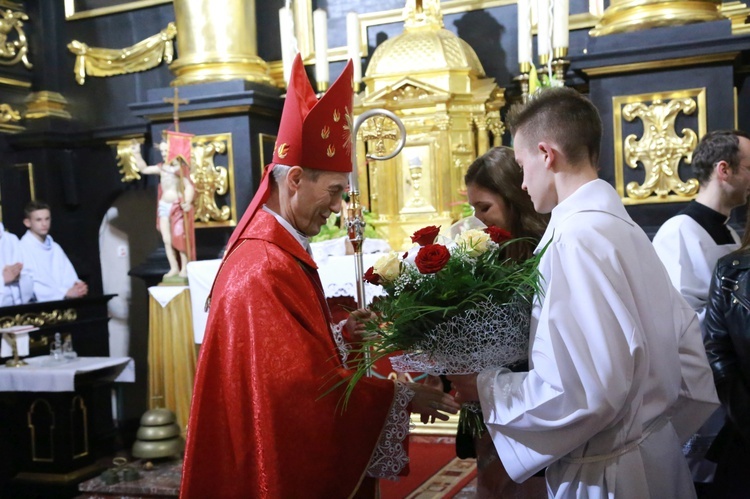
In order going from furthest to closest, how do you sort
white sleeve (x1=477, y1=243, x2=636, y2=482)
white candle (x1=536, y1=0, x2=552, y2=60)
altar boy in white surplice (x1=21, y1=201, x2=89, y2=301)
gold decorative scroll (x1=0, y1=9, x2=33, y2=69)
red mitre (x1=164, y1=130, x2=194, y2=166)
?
gold decorative scroll (x1=0, y1=9, x2=33, y2=69), altar boy in white surplice (x1=21, y1=201, x2=89, y2=301), red mitre (x1=164, y1=130, x2=194, y2=166), white candle (x1=536, y1=0, x2=552, y2=60), white sleeve (x1=477, y1=243, x2=636, y2=482)

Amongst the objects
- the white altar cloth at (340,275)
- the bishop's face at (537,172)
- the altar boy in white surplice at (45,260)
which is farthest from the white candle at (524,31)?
the altar boy in white surplice at (45,260)

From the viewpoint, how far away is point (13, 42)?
290 inches

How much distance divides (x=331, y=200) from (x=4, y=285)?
5.12 m

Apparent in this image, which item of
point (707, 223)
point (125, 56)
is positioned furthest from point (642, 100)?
point (125, 56)

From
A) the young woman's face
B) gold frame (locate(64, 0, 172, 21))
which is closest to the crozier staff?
the young woman's face

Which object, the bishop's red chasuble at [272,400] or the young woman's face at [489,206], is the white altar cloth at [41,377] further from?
the young woman's face at [489,206]

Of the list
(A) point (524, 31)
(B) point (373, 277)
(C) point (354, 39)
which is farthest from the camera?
(C) point (354, 39)

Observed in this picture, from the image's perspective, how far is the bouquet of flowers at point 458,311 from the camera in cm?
177

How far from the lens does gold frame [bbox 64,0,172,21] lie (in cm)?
730

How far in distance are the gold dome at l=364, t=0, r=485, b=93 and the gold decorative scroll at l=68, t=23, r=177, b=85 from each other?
2395 millimetres

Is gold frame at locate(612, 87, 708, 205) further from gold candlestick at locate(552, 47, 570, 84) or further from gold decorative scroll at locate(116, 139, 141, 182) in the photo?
gold decorative scroll at locate(116, 139, 141, 182)

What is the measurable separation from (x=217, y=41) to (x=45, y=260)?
2.50 metres

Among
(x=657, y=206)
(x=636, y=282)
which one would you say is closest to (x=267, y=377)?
(x=636, y=282)

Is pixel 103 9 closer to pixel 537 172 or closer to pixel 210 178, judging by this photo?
pixel 210 178
